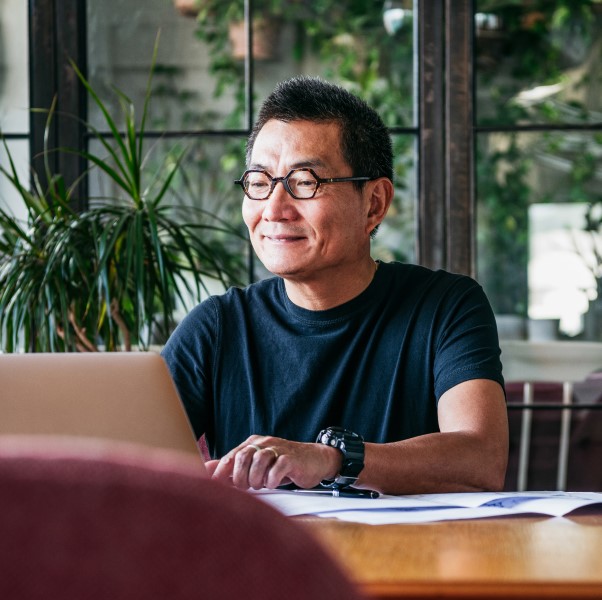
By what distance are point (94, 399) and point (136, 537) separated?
3.25ft

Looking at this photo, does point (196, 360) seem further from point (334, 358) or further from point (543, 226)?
point (543, 226)

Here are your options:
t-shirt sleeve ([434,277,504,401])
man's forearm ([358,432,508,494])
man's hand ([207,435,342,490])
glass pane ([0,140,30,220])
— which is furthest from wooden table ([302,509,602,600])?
glass pane ([0,140,30,220])

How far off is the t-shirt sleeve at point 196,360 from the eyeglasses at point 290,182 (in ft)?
0.88

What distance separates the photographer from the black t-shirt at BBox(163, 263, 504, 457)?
1.95m

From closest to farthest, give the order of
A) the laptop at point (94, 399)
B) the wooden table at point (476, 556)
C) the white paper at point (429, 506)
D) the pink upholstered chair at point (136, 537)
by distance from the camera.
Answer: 1. the pink upholstered chair at point (136, 537)
2. the wooden table at point (476, 556)
3. the white paper at point (429, 506)
4. the laptop at point (94, 399)

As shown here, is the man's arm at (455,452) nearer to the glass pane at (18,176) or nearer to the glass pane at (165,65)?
the glass pane at (165,65)

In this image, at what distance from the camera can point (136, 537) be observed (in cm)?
35

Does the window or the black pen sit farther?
the window

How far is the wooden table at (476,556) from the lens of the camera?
0.83m

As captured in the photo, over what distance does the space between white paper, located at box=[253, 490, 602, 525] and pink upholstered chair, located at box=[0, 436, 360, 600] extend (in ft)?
2.57

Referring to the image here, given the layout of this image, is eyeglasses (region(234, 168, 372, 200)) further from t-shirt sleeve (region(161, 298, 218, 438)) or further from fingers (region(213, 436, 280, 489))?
fingers (region(213, 436, 280, 489))

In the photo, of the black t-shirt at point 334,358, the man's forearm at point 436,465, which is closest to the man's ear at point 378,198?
the black t-shirt at point 334,358

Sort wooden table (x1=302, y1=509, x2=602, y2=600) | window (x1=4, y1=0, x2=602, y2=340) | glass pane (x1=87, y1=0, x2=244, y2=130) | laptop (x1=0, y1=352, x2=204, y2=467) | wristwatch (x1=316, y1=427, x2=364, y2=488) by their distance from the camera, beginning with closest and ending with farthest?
1. wooden table (x1=302, y1=509, x2=602, y2=600)
2. laptop (x1=0, y1=352, x2=204, y2=467)
3. wristwatch (x1=316, y1=427, x2=364, y2=488)
4. window (x1=4, y1=0, x2=602, y2=340)
5. glass pane (x1=87, y1=0, x2=244, y2=130)

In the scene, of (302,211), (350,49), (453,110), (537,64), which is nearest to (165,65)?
(350,49)
